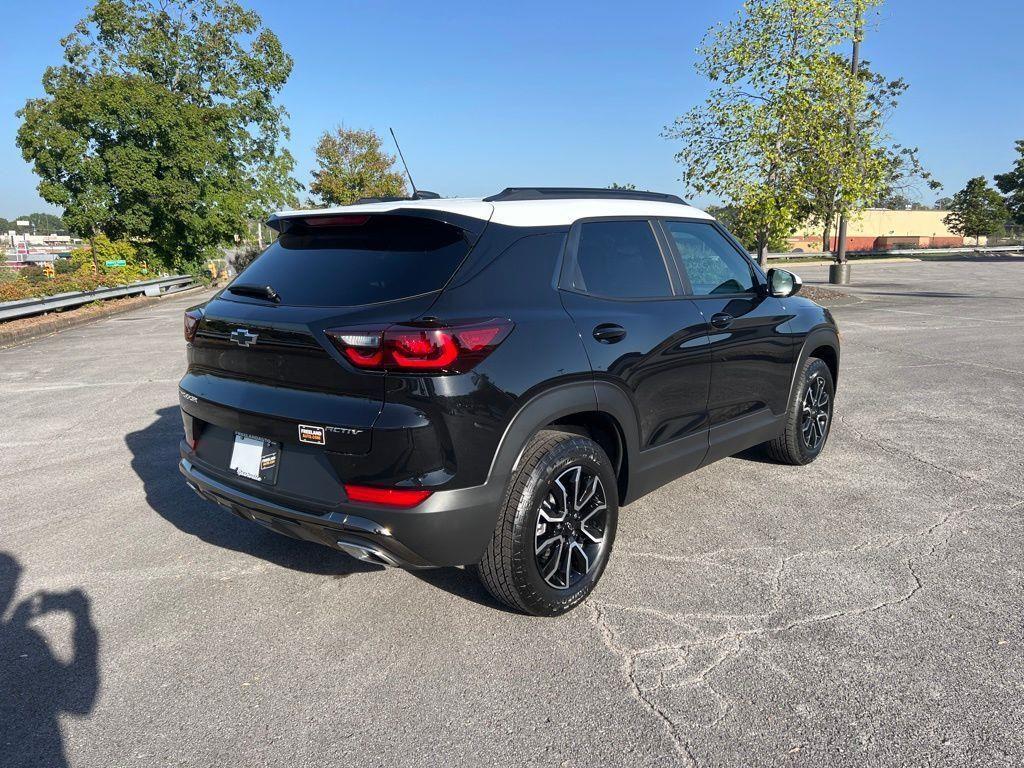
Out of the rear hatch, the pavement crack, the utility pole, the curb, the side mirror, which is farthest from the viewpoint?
the utility pole

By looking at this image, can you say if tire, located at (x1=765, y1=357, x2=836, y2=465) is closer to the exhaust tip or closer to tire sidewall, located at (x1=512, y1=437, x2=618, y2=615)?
tire sidewall, located at (x1=512, y1=437, x2=618, y2=615)

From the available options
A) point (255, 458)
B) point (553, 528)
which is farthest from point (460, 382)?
point (255, 458)

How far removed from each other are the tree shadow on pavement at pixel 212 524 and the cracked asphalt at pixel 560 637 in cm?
2

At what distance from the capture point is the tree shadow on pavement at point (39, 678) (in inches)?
94.0

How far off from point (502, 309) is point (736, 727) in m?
1.69

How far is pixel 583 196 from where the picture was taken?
11.7ft

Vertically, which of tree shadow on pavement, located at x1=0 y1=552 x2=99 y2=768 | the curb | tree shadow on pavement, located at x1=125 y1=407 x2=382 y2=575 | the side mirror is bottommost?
tree shadow on pavement, located at x1=0 y1=552 x2=99 y2=768

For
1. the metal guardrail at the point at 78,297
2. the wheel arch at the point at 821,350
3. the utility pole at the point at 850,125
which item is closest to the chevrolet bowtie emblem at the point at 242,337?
the wheel arch at the point at 821,350

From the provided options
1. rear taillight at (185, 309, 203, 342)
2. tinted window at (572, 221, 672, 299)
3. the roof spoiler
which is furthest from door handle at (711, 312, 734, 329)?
rear taillight at (185, 309, 203, 342)

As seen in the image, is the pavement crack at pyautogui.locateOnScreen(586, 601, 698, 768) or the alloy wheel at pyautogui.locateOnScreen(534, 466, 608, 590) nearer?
the pavement crack at pyautogui.locateOnScreen(586, 601, 698, 768)

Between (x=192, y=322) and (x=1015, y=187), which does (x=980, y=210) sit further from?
(x=192, y=322)

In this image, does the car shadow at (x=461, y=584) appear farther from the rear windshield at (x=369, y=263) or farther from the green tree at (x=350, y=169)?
the green tree at (x=350, y=169)

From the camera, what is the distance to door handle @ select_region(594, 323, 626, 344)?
3.21 m

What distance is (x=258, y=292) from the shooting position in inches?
125
